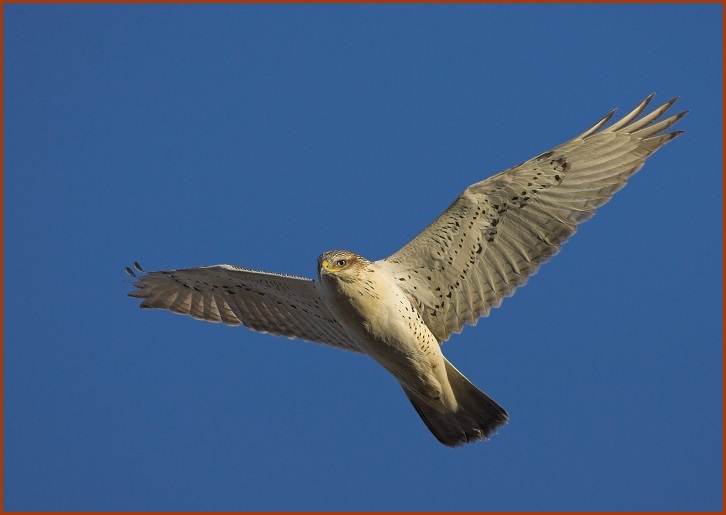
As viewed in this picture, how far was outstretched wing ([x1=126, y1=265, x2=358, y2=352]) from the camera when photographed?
1174 centimetres

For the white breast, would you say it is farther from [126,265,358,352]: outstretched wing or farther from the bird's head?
[126,265,358,352]: outstretched wing

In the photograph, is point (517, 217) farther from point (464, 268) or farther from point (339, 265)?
point (339, 265)

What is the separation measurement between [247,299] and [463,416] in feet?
8.68

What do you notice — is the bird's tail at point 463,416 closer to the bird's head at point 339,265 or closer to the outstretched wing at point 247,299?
the outstretched wing at point 247,299

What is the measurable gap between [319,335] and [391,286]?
4.61ft

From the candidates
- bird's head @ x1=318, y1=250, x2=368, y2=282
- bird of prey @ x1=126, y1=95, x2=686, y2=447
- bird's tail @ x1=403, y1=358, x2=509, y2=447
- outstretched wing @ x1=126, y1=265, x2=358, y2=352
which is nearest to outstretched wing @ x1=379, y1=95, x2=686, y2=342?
bird of prey @ x1=126, y1=95, x2=686, y2=447

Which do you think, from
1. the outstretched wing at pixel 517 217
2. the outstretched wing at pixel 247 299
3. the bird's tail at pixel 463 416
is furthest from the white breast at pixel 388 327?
the outstretched wing at pixel 247 299

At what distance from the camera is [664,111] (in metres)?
11.0

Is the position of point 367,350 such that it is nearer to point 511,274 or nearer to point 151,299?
point 511,274

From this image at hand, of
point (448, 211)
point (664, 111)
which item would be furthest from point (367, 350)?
point (664, 111)

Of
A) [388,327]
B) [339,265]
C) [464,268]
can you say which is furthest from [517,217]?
[339,265]

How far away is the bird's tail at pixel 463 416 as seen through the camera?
37.3 feet

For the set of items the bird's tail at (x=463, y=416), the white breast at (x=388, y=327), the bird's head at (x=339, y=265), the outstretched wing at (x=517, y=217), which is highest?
the outstretched wing at (x=517, y=217)

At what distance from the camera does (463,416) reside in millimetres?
11516
